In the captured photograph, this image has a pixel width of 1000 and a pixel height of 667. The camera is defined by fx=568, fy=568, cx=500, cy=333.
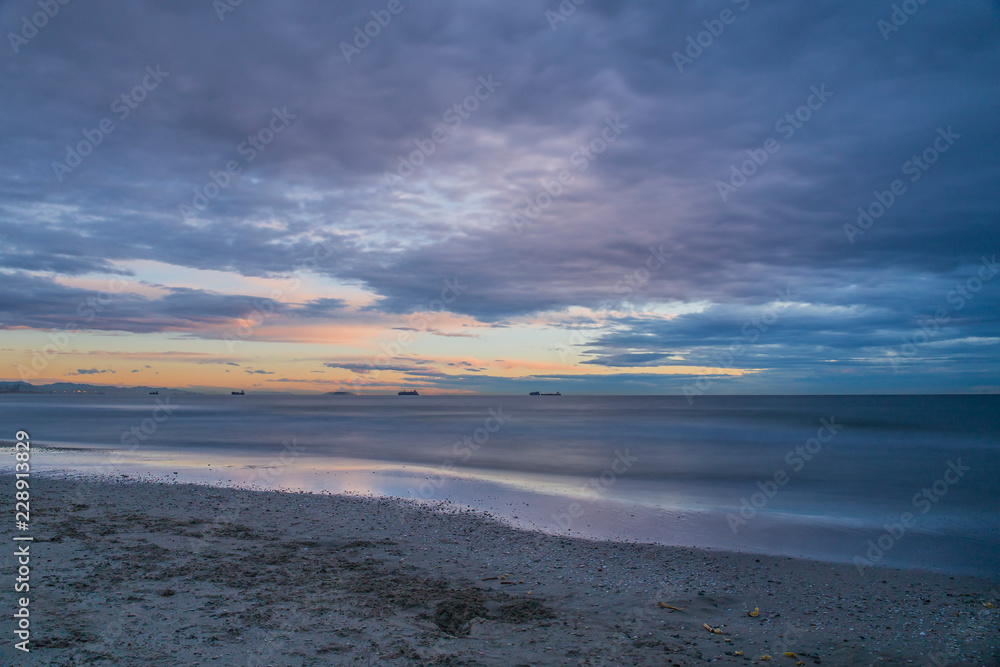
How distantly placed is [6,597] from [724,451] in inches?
1392

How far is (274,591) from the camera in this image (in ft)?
25.1

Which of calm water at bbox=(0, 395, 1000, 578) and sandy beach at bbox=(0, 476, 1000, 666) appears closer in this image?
sandy beach at bbox=(0, 476, 1000, 666)

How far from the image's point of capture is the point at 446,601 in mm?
7602

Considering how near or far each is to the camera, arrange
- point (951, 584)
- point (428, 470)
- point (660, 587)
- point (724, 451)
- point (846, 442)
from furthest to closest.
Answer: point (846, 442) < point (724, 451) < point (428, 470) < point (951, 584) < point (660, 587)

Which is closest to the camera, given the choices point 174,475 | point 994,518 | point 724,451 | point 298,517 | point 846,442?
point 298,517

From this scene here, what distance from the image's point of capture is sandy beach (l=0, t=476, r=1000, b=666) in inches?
242

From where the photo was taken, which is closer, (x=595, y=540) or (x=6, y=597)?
(x=6, y=597)

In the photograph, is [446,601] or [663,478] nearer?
[446,601]

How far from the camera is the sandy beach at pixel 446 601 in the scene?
6137 mm

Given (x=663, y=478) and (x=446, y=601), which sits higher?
(x=446, y=601)

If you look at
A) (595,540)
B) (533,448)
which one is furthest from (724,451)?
(595,540)

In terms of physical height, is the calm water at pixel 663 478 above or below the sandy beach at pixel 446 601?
below

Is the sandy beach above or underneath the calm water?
above

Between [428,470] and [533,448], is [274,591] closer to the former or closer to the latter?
[428,470]
